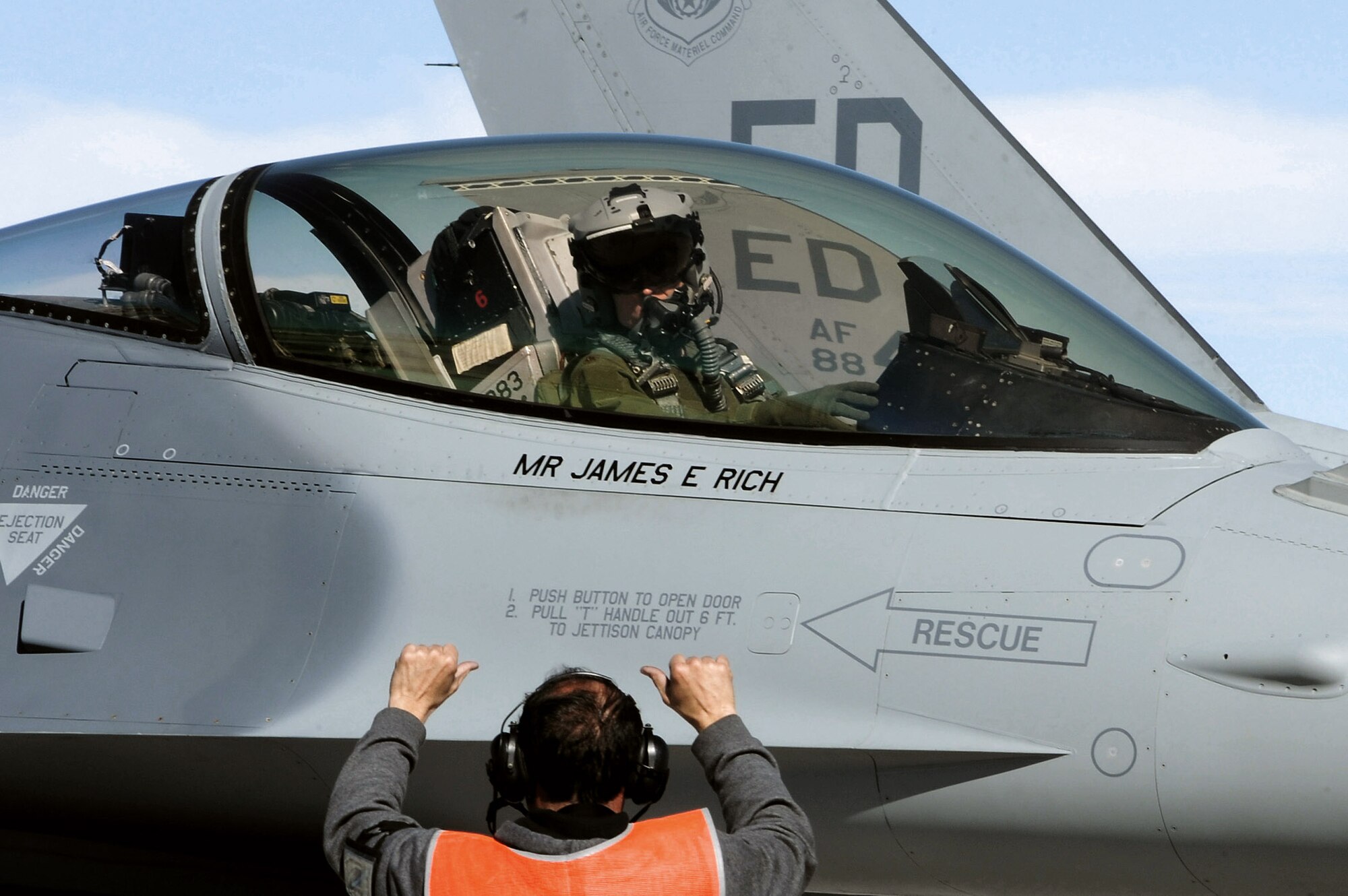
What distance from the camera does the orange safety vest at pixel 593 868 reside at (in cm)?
169

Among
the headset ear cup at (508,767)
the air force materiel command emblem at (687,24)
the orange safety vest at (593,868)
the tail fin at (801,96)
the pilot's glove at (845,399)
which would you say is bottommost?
the orange safety vest at (593,868)

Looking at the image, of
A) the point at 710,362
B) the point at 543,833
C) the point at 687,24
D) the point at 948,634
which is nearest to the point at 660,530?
the point at 710,362

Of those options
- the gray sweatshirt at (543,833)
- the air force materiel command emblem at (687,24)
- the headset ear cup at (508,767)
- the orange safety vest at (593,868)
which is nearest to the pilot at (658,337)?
the gray sweatshirt at (543,833)

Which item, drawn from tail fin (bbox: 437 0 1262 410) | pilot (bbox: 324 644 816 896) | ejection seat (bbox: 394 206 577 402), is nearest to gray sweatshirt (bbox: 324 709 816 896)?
pilot (bbox: 324 644 816 896)

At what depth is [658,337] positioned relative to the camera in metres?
3.32

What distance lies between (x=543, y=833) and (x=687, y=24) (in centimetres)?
777

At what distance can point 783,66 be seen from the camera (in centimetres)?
866

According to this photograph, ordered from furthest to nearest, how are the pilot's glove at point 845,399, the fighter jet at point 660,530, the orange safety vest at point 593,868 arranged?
the pilot's glove at point 845,399 → the fighter jet at point 660,530 → the orange safety vest at point 593,868

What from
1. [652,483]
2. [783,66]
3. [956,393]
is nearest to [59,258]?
[652,483]

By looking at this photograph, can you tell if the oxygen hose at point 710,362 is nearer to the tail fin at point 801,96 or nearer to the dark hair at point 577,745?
the dark hair at point 577,745

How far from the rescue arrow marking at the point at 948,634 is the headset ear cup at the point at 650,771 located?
0.99 metres

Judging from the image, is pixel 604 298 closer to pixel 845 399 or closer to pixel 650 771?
pixel 845 399

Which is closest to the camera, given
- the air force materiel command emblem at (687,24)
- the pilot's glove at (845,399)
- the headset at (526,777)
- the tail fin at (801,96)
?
the headset at (526,777)

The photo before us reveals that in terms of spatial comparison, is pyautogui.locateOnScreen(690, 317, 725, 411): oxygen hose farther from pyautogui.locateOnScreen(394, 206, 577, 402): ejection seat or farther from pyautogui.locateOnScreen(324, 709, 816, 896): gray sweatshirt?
pyautogui.locateOnScreen(324, 709, 816, 896): gray sweatshirt
